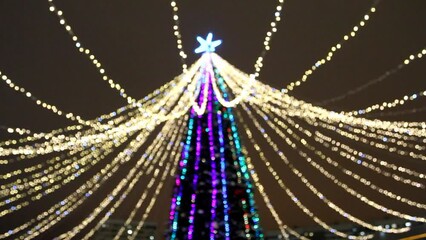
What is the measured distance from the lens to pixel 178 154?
7.35m

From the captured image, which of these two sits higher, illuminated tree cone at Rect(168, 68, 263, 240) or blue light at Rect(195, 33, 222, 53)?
blue light at Rect(195, 33, 222, 53)

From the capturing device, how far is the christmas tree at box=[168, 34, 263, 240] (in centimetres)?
669

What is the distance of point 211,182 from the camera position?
671 centimetres

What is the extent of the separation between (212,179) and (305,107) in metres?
1.32

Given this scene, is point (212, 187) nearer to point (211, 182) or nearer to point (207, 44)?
point (211, 182)

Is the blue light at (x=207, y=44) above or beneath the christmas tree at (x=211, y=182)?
above

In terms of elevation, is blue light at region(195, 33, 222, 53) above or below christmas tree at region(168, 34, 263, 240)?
above

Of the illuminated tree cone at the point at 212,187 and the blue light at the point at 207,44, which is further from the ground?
the blue light at the point at 207,44

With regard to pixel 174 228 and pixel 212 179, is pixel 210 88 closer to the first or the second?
pixel 212 179

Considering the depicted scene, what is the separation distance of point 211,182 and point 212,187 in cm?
6

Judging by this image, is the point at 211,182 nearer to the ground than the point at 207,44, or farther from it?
nearer to the ground

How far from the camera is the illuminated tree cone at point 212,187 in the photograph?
21.9 ft

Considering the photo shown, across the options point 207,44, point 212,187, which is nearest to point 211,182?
point 212,187

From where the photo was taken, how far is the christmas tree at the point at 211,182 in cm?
669
